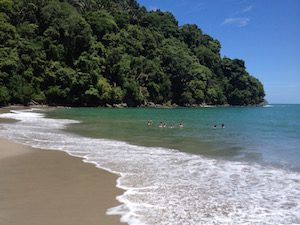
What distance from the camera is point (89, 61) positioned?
3740 inches

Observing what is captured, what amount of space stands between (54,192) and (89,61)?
3450 inches

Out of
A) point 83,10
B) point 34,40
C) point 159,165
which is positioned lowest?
point 159,165

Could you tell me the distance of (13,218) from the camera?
24.8ft

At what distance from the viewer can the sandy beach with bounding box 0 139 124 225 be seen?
7.73 m

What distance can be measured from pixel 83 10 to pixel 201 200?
415 feet

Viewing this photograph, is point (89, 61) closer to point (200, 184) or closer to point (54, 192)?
point (200, 184)

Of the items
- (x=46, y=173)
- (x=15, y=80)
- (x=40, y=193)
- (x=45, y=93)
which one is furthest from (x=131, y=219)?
(x=45, y=93)

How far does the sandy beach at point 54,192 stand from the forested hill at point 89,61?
61.7m

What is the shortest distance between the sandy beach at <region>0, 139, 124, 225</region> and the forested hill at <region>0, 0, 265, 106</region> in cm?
6169

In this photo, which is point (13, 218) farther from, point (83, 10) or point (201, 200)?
point (83, 10)

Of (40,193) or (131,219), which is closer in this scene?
(131,219)

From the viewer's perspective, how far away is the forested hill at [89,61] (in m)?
84.1

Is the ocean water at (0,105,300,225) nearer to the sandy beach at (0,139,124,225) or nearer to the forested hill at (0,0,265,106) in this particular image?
the sandy beach at (0,139,124,225)

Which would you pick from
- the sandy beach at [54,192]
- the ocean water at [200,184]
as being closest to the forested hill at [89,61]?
the ocean water at [200,184]
